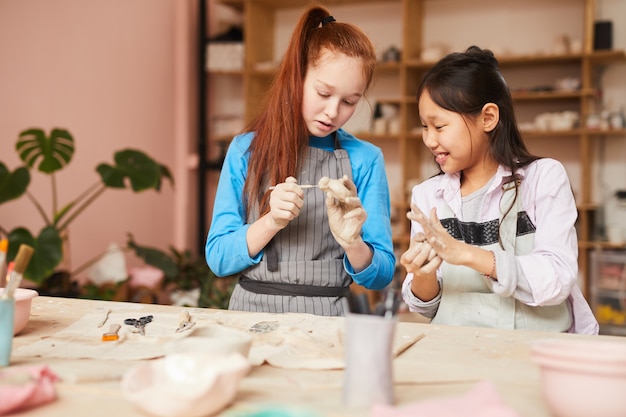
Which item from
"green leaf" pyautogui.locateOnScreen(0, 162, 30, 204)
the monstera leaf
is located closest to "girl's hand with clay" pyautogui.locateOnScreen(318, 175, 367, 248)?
"green leaf" pyautogui.locateOnScreen(0, 162, 30, 204)

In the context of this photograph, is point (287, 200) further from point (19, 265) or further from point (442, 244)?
point (19, 265)

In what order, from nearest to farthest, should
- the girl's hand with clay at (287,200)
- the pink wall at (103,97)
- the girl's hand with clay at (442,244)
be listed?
1. the girl's hand with clay at (442,244)
2. the girl's hand with clay at (287,200)
3. the pink wall at (103,97)

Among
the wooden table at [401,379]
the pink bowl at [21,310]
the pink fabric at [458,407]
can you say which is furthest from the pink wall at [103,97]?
the pink fabric at [458,407]

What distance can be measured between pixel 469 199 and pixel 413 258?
0.33 meters

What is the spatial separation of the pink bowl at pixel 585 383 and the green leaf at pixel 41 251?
99.9 inches

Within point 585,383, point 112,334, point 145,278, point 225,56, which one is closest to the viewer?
point 585,383

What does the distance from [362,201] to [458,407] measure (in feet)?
3.35

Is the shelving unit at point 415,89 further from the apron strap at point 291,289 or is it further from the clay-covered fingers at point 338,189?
the clay-covered fingers at point 338,189

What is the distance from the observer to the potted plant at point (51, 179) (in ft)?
10.1

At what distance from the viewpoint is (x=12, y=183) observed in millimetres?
3133

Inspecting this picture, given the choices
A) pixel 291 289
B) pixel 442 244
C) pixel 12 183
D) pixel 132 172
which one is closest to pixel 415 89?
pixel 132 172

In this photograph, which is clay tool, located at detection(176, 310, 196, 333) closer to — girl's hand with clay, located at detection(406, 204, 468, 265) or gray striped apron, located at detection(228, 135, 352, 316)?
gray striped apron, located at detection(228, 135, 352, 316)

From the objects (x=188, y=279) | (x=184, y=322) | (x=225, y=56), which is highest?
(x=225, y=56)

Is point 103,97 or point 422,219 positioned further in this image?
point 103,97
